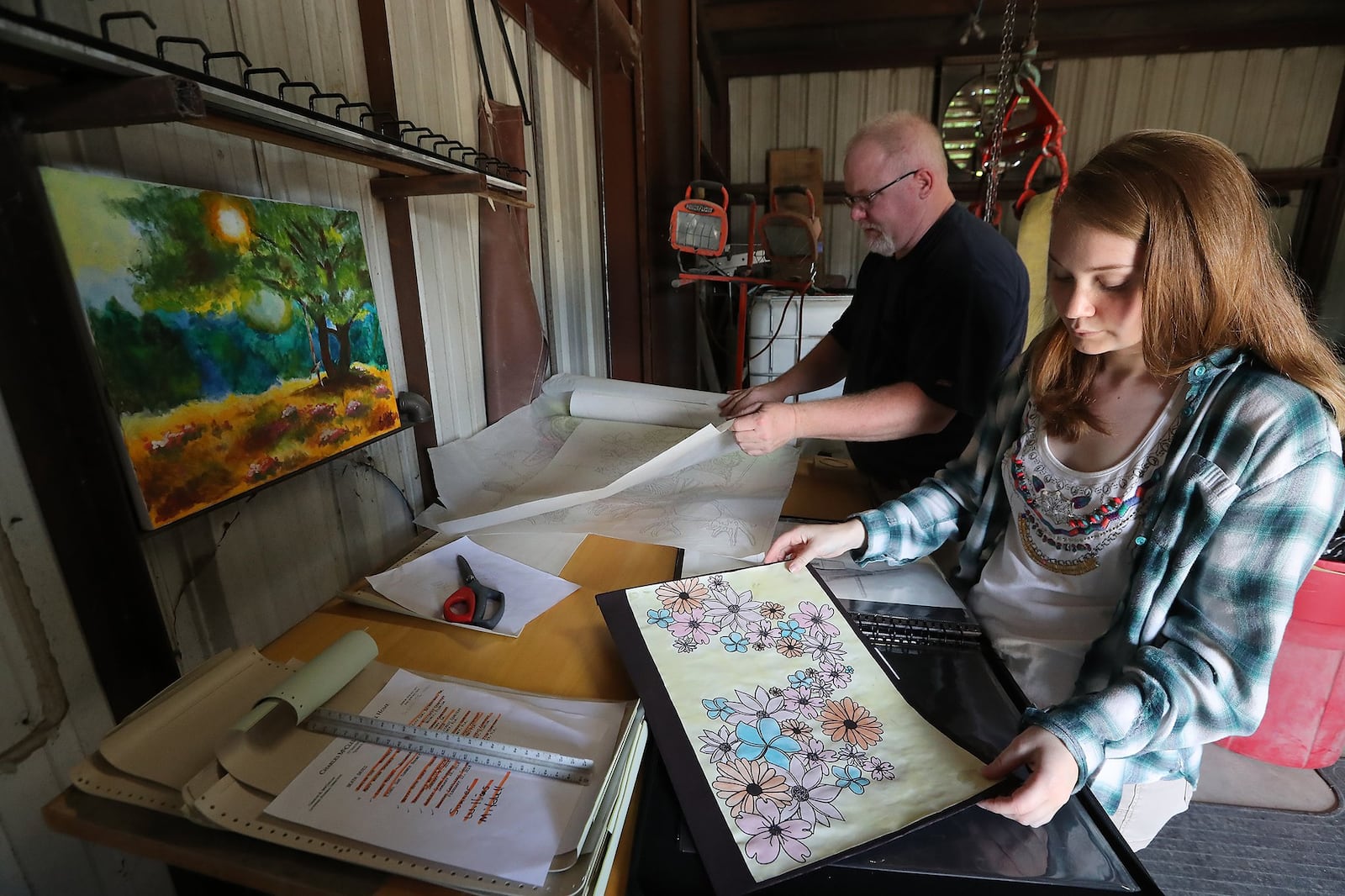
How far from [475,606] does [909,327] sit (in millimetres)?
1082

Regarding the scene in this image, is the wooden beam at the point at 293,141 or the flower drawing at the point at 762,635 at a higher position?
the wooden beam at the point at 293,141

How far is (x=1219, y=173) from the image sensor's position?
681mm

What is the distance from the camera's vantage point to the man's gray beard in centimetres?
155

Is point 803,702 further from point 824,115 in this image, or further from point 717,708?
point 824,115

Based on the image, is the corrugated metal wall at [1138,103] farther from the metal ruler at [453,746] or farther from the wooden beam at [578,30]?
the metal ruler at [453,746]

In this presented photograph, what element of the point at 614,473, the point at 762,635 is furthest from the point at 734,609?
the point at 614,473

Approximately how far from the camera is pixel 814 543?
93cm

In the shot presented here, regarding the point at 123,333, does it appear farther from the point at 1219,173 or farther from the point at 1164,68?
the point at 1164,68

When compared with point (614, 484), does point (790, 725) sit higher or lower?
lower

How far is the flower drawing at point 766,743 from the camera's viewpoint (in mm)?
603

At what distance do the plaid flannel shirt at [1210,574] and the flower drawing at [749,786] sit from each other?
0.83 ft

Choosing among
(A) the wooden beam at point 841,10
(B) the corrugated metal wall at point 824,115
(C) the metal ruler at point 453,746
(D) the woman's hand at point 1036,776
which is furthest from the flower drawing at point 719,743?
(B) the corrugated metal wall at point 824,115

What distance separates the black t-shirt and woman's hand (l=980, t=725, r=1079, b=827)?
2.53 ft

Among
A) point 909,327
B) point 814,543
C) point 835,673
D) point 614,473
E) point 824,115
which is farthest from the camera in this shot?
point 824,115
